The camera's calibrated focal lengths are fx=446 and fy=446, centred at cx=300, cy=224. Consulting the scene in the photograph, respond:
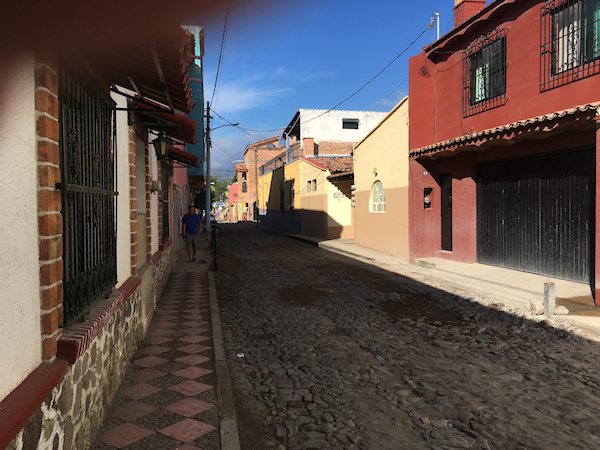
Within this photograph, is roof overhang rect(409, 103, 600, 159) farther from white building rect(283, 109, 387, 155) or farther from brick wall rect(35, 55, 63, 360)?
white building rect(283, 109, 387, 155)

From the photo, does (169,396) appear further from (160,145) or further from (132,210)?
(160,145)

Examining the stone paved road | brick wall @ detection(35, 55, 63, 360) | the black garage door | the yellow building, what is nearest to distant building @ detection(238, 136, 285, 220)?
the yellow building

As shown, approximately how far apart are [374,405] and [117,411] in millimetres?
2082

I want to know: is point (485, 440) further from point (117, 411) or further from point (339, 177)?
point (339, 177)

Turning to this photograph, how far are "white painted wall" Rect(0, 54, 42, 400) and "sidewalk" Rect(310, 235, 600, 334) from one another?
607cm

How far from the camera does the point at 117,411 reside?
11.7 feet

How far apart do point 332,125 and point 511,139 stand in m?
21.8

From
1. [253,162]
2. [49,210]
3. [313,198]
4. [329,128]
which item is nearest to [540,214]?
[49,210]

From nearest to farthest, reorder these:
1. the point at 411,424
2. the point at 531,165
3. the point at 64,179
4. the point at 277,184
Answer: the point at 64,179 → the point at 411,424 → the point at 531,165 → the point at 277,184

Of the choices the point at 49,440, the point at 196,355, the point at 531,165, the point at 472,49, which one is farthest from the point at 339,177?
the point at 49,440

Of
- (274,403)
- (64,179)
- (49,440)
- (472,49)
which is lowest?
(274,403)

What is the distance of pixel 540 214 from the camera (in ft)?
29.1

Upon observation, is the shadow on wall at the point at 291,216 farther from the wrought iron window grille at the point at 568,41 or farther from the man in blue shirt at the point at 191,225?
the wrought iron window grille at the point at 568,41

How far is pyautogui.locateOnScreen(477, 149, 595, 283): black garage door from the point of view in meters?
7.91
